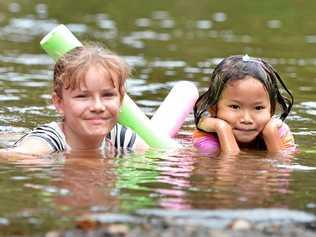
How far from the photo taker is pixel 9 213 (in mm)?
4801

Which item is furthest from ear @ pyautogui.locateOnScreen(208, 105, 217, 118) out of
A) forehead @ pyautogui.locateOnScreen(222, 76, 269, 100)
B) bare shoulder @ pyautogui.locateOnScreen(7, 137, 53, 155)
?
bare shoulder @ pyautogui.locateOnScreen(7, 137, 53, 155)

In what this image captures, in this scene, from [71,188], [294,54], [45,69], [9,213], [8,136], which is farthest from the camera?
[294,54]

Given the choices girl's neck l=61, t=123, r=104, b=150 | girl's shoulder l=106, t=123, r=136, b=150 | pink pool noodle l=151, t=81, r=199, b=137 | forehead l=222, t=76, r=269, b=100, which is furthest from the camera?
pink pool noodle l=151, t=81, r=199, b=137

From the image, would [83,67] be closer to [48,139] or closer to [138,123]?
[48,139]

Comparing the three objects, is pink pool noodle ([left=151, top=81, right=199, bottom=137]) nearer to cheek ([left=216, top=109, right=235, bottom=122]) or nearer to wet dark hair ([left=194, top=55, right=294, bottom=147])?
wet dark hair ([left=194, top=55, right=294, bottom=147])

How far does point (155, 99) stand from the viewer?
406 inches

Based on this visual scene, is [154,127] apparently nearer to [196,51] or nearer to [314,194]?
[314,194]

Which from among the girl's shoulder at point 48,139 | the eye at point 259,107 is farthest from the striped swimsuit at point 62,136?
the eye at point 259,107

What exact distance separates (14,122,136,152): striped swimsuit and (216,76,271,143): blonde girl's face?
78cm

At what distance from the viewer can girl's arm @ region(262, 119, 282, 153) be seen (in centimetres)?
733

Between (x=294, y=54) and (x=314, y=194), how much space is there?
9.11 metres

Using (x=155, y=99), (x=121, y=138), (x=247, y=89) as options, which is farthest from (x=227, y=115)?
(x=155, y=99)

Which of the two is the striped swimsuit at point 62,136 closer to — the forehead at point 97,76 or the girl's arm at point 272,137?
the forehead at point 97,76

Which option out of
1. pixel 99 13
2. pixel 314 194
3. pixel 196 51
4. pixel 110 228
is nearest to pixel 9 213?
pixel 110 228
